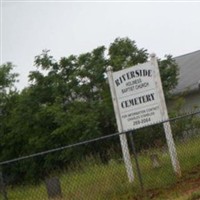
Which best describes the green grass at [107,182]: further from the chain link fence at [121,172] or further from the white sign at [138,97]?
the white sign at [138,97]

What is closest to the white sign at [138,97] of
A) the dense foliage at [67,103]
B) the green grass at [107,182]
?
the green grass at [107,182]

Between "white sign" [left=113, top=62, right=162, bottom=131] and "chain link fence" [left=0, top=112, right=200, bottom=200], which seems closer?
"chain link fence" [left=0, top=112, right=200, bottom=200]

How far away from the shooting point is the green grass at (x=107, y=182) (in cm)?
994

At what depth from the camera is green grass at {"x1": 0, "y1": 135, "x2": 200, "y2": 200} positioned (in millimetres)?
9938

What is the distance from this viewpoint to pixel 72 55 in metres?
21.2

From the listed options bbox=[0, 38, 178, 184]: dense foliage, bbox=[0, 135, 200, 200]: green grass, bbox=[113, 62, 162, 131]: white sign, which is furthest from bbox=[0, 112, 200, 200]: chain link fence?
bbox=[0, 38, 178, 184]: dense foliage

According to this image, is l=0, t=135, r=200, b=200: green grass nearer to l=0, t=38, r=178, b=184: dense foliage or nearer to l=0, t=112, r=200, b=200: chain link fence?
l=0, t=112, r=200, b=200: chain link fence

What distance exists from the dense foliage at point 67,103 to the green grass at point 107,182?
7.31m

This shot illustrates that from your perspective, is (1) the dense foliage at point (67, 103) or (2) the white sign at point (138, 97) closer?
(2) the white sign at point (138, 97)

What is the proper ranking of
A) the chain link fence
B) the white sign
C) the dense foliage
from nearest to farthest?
1. the chain link fence
2. the white sign
3. the dense foliage

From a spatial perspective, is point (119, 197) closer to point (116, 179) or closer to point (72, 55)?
point (116, 179)

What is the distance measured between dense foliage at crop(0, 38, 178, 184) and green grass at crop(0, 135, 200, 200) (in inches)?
288

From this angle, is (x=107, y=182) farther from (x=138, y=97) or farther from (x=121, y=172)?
(x=138, y=97)

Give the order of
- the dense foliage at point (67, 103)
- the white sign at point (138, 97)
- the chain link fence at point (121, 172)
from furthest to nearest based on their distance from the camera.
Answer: the dense foliage at point (67, 103)
the white sign at point (138, 97)
the chain link fence at point (121, 172)
